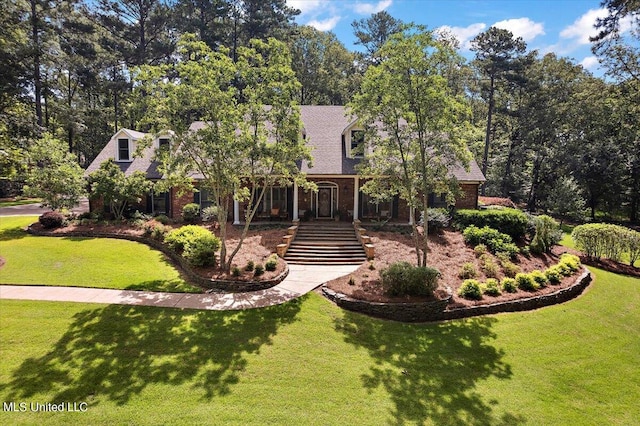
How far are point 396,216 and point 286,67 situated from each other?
37.9 ft

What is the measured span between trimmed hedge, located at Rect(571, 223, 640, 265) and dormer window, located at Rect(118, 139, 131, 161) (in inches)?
1045

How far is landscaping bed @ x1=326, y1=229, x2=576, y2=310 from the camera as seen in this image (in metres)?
11.0

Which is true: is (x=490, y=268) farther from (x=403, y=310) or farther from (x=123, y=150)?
(x=123, y=150)

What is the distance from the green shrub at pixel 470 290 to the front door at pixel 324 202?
32.6 ft

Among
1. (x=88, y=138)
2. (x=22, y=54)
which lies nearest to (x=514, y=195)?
(x=22, y=54)

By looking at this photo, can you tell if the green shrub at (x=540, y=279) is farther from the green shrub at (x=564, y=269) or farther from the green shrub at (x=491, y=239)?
the green shrub at (x=491, y=239)

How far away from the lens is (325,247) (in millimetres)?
15641

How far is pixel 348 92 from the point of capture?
133 ft

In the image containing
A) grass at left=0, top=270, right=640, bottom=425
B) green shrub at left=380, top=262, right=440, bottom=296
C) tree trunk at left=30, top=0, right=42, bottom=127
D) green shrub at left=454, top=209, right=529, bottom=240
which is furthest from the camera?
tree trunk at left=30, top=0, right=42, bottom=127

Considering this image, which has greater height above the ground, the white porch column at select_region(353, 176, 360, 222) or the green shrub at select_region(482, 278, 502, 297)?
the white porch column at select_region(353, 176, 360, 222)

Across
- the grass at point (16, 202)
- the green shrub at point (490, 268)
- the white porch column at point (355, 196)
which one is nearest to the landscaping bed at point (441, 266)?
the green shrub at point (490, 268)

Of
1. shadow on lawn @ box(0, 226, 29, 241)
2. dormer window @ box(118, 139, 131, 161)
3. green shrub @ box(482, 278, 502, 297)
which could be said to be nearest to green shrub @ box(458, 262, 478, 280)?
green shrub @ box(482, 278, 502, 297)

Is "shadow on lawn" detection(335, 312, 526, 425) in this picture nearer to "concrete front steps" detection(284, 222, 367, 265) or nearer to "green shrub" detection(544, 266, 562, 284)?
"green shrub" detection(544, 266, 562, 284)

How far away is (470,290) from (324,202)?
1055 centimetres
